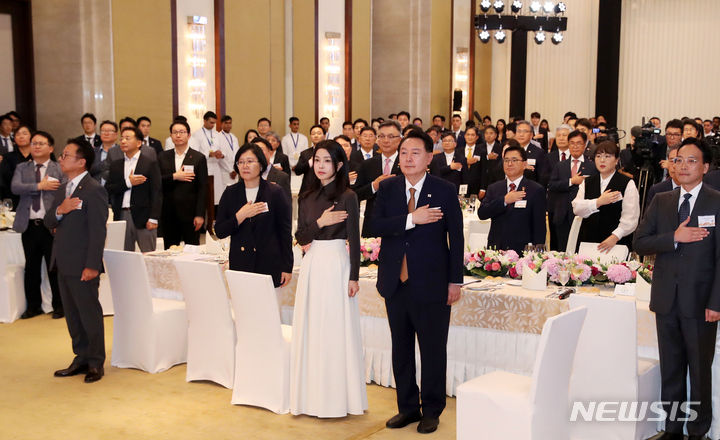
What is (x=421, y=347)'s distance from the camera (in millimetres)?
4441

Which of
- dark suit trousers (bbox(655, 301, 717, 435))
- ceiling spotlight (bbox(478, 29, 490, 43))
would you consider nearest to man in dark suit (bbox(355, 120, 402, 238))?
dark suit trousers (bbox(655, 301, 717, 435))

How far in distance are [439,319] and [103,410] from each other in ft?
6.95

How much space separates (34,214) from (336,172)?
3.75 metres

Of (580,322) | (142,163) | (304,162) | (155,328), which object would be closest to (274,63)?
(304,162)

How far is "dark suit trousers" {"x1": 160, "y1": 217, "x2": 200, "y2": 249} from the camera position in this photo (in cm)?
763

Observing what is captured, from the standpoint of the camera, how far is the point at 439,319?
14.4 ft

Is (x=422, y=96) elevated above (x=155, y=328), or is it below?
above

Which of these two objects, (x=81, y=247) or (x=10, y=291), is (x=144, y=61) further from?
(x=81, y=247)

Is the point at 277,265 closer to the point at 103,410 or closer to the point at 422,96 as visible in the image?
the point at 103,410

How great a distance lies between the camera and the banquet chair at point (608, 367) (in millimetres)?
4161

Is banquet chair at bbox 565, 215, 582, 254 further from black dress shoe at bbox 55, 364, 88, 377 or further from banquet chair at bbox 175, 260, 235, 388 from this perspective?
black dress shoe at bbox 55, 364, 88, 377

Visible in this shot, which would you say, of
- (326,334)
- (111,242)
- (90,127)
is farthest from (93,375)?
(90,127)

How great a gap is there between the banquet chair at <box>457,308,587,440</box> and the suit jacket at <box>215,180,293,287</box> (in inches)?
69.7

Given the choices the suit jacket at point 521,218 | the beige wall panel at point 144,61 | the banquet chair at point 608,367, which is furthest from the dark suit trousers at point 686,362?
the beige wall panel at point 144,61
